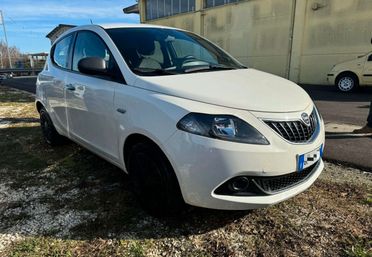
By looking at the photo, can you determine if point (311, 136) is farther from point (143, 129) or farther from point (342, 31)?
point (342, 31)

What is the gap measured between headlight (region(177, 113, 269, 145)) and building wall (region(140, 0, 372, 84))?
13.6m

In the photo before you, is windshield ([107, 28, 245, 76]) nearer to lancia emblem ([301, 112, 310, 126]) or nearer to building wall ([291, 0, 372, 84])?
lancia emblem ([301, 112, 310, 126])

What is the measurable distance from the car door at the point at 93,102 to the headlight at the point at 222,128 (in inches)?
36.7

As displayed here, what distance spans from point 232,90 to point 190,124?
508mm

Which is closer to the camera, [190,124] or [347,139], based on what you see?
[190,124]

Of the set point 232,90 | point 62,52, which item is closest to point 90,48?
point 62,52

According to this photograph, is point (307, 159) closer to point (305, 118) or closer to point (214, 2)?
point (305, 118)

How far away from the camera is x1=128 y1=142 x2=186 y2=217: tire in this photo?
242cm


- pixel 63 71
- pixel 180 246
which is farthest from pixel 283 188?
pixel 63 71

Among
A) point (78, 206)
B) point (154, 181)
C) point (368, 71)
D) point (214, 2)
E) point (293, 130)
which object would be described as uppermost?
point (214, 2)

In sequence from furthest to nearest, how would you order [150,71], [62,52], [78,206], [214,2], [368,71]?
[214,2] < [368,71] < [62,52] < [78,206] < [150,71]

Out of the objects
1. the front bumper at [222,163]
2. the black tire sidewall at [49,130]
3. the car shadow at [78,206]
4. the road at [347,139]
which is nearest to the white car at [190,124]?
the front bumper at [222,163]

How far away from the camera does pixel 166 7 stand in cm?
2278

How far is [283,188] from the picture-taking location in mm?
2432
